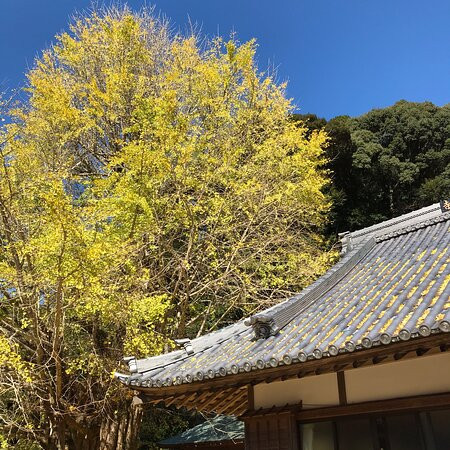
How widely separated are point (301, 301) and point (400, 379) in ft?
5.80

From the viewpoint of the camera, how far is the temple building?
3.98 m

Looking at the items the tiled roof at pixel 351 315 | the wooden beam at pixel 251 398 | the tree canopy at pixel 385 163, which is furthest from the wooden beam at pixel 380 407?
the tree canopy at pixel 385 163

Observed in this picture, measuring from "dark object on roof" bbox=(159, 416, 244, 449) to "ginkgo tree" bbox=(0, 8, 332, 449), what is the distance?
2.13 m

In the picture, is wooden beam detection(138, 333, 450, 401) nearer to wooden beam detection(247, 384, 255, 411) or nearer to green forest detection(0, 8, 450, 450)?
wooden beam detection(247, 384, 255, 411)

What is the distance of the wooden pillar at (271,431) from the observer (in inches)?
195

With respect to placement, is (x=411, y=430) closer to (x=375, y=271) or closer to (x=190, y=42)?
(x=375, y=271)

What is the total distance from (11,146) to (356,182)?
17.7m

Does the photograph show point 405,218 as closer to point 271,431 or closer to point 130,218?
point 271,431

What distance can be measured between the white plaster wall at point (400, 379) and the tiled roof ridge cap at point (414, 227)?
3.58 meters

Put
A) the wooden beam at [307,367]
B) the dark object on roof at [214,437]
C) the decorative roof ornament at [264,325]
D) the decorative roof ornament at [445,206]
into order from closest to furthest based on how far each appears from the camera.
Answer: the wooden beam at [307,367] → the decorative roof ornament at [264,325] → the decorative roof ornament at [445,206] → the dark object on roof at [214,437]

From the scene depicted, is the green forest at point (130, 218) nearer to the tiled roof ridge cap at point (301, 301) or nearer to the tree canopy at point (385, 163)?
the tiled roof ridge cap at point (301, 301)

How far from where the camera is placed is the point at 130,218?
925 centimetres

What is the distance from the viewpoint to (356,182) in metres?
22.6

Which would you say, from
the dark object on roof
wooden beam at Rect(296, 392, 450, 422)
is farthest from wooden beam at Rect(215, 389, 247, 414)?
the dark object on roof
